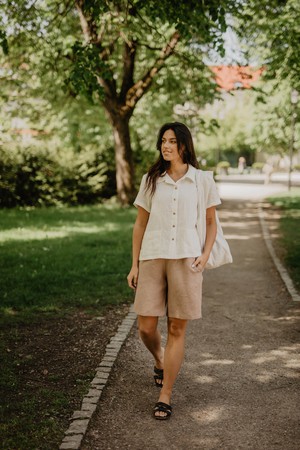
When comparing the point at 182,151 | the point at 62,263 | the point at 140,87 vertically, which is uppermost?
the point at 140,87

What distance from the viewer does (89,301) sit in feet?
23.6

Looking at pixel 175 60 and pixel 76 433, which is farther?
pixel 175 60

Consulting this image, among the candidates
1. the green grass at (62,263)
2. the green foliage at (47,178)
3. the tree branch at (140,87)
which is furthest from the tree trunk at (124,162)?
the green grass at (62,263)

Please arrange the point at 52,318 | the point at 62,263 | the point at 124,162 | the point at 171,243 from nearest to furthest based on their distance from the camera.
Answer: the point at 171,243 → the point at 52,318 → the point at 62,263 → the point at 124,162

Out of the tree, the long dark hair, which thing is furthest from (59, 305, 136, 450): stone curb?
the tree

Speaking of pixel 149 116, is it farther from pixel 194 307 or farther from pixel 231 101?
pixel 231 101

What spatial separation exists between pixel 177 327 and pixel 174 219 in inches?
32.3

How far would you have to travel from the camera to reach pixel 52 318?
21.2ft

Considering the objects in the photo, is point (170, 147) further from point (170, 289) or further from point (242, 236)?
point (242, 236)

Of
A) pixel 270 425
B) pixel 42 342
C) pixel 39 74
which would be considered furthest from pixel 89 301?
pixel 39 74

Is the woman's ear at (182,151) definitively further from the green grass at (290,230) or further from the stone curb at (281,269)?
the green grass at (290,230)

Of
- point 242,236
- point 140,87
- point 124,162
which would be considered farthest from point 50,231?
point 140,87

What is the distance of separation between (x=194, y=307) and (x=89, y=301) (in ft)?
11.6

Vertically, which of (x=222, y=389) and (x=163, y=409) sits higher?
(x=163, y=409)
